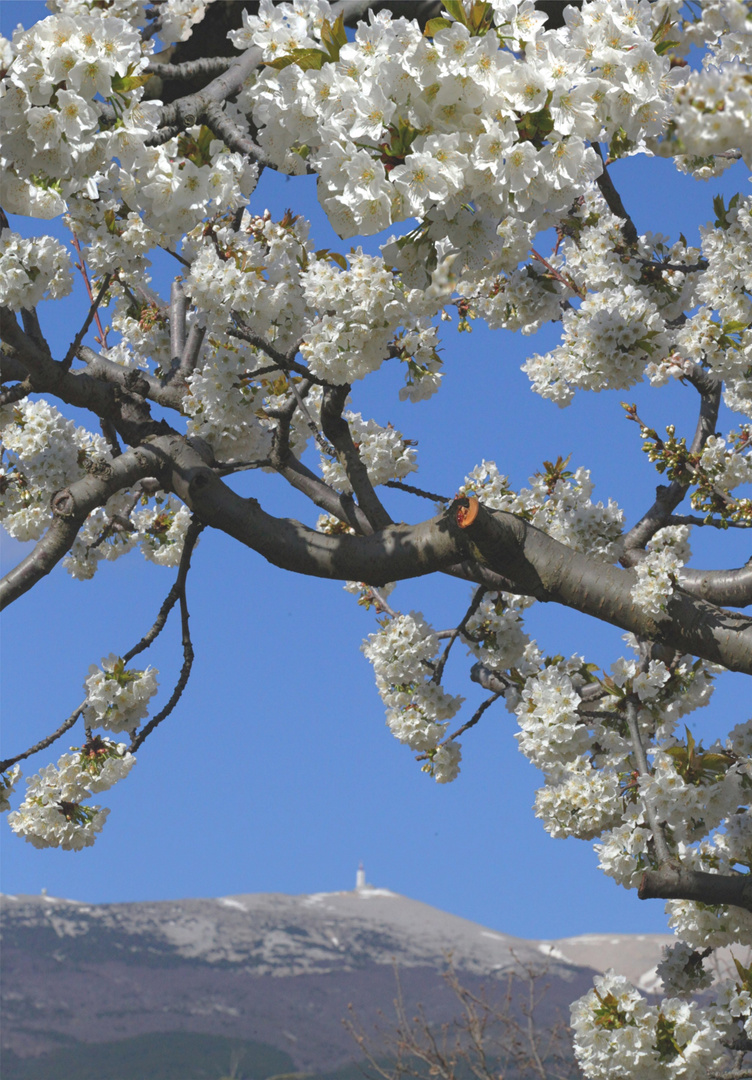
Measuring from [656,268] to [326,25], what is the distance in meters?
2.82

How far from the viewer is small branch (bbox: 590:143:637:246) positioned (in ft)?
13.1

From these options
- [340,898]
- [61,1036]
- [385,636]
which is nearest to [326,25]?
[385,636]

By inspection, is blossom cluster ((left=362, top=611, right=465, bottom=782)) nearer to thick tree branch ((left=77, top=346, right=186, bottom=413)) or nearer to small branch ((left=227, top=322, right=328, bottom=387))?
thick tree branch ((left=77, top=346, right=186, bottom=413))

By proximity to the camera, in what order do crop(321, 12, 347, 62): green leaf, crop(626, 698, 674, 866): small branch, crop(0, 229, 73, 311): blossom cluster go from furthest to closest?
crop(626, 698, 674, 866): small branch < crop(0, 229, 73, 311): blossom cluster < crop(321, 12, 347, 62): green leaf

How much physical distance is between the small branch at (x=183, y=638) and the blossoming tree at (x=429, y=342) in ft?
0.05

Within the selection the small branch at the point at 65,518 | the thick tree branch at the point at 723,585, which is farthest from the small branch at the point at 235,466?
the thick tree branch at the point at 723,585

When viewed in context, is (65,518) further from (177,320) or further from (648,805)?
(648,805)

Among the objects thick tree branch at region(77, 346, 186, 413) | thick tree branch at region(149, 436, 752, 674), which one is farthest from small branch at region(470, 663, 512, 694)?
thick tree branch at region(77, 346, 186, 413)

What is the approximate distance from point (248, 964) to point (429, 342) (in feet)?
216

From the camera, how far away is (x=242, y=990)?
5941cm

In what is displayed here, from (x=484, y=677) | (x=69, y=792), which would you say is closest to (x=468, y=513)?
(x=69, y=792)

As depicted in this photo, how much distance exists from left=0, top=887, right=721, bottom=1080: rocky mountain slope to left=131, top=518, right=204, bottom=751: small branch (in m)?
53.4

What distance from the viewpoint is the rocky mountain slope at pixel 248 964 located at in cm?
5469

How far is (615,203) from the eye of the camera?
166 inches
